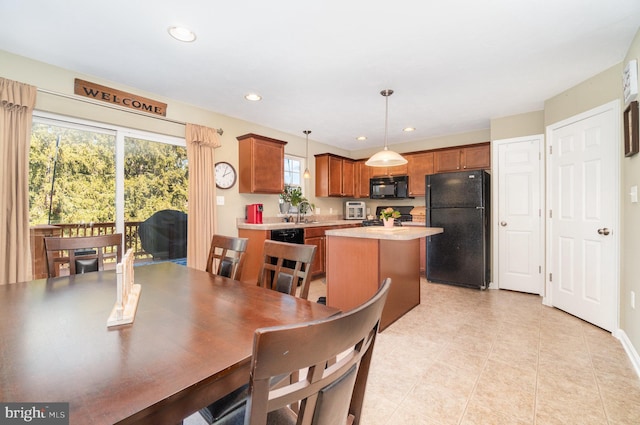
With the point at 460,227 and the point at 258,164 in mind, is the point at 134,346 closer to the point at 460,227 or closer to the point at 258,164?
the point at 258,164

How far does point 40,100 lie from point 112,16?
1254mm

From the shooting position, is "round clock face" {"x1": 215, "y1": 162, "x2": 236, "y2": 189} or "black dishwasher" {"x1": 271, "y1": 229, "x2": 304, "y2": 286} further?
"black dishwasher" {"x1": 271, "y1": 229, "x2": 304, "y2": 286}

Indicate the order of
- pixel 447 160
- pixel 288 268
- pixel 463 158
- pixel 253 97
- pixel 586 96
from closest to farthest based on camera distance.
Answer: pixel 288 268
pixel 586 96
pixel 253 97
pixel 463 158
pixel 447 160

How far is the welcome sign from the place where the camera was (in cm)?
269

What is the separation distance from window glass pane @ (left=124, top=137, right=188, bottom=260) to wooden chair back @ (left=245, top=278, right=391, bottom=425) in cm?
326

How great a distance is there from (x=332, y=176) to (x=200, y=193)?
2621 mm

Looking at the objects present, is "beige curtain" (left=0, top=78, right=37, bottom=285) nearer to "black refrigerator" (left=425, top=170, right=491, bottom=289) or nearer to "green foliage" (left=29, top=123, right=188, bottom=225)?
"green foliage" (left=29, top=123, right=188, bottom=225)

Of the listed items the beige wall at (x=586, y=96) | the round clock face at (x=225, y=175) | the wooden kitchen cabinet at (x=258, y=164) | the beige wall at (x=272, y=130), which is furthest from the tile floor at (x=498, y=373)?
the round clock face at (x=225, y=175)

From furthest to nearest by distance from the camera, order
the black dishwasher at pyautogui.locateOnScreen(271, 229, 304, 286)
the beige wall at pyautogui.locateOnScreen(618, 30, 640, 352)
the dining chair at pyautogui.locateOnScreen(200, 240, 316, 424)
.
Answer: the black dishwasher at pyautogui.locateOnScreen(271, 229, 304, 286)
the beige wall at pyautogui.locateOnScreen(618, 30, 640, 352)
the dining chair at pyautogui.locateOnScreen(200, 240, 316, 424)

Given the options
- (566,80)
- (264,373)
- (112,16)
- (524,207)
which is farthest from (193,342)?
(524,207)

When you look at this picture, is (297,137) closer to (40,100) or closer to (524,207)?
(40,100)

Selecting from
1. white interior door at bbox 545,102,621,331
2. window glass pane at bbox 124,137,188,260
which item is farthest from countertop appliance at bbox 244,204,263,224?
white interior door at bbox 545,102,621,331

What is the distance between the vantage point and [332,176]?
541 centimetres

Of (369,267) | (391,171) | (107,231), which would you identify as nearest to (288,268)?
(369,267)
